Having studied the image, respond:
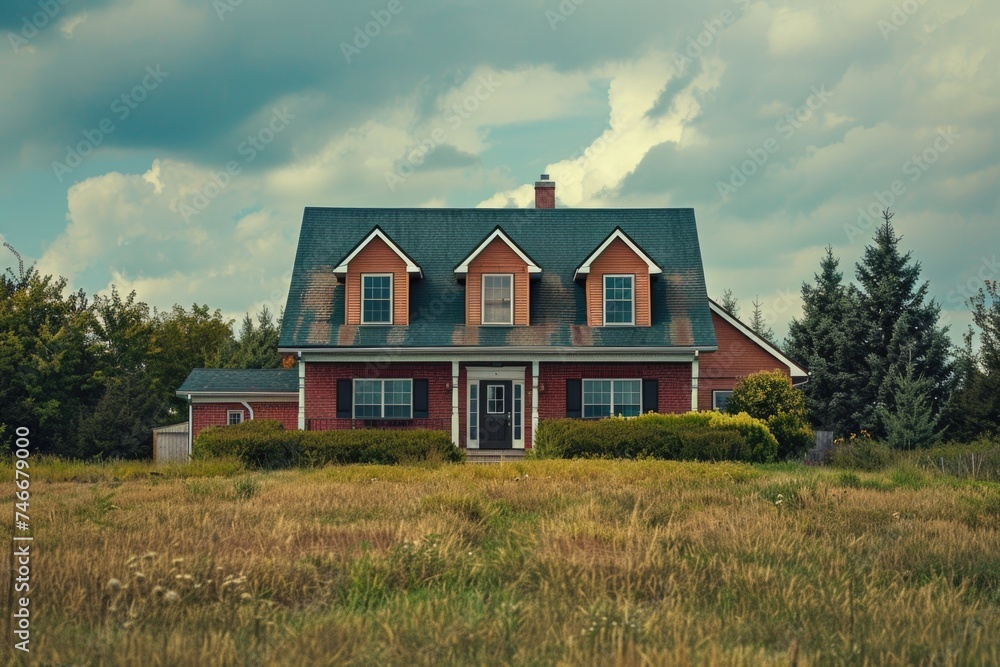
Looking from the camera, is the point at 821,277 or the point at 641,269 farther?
the point at 821,277

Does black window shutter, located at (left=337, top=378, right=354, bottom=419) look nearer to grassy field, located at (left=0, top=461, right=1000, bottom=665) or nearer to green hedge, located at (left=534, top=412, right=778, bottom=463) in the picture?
green hedge, located at (left=534, top=412, right=778, bottom=463)

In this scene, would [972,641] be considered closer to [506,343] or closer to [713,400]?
[506,343]

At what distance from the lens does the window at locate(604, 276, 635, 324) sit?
1102 inches

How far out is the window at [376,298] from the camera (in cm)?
2803

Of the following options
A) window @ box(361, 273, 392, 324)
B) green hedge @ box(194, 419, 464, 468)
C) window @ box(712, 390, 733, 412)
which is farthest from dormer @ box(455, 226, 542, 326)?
green hedge @ box(194, 419, 464, 468)

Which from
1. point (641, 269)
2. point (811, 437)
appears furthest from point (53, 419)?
point (811, 437)

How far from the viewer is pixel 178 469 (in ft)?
59.8

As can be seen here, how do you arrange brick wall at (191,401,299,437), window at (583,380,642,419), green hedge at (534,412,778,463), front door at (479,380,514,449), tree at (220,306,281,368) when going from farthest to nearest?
tree at (220,306,281,368) → brick wall at (191,401,299,437) → front door at (479,380,514,449) → window at (583,380,642,419) → green hedge at (534,412,778,463)

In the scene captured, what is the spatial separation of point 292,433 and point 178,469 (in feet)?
12.4

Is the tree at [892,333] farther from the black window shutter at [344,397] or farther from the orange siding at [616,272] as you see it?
the black window shutter at [344,397]

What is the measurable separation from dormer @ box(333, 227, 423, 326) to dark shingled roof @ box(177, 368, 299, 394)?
5.12m

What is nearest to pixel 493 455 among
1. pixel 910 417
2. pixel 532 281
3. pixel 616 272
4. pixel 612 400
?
pixel 612 400

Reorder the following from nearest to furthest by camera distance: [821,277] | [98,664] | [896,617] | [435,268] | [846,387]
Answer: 1. [98,664]
2. [896,617]
3. [435,268]
4. [846,387]
5. [821,277]

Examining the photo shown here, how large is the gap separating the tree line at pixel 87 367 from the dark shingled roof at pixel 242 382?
696 cm
